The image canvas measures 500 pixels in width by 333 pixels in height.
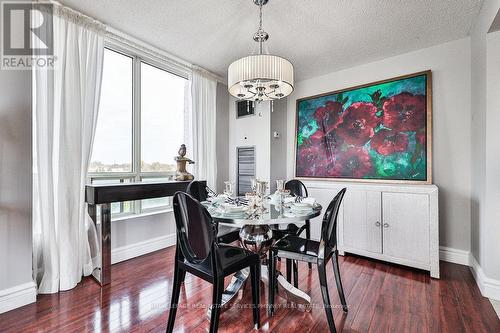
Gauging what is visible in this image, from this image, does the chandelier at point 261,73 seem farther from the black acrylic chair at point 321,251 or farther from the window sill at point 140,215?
the window sill at point 140,215

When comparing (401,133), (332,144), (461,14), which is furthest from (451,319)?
(461,14)

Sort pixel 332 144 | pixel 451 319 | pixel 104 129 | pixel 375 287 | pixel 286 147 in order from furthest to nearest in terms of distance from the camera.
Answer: pixel 286 147, pixel 332 144, pixel 104 129, pixel 375 287, pixel 451 319

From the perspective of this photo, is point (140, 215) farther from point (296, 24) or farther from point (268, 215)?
point (296, 24)

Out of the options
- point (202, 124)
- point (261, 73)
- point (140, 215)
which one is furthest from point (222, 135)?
point (261, 73)

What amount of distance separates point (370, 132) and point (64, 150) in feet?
12.0

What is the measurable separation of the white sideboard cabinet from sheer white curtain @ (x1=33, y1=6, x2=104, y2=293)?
9.85 feet

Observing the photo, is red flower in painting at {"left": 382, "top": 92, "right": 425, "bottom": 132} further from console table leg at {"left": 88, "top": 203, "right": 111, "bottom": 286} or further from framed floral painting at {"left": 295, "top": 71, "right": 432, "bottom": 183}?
console table leg at {"left": 88, "top": 203, "right": 111, "bottom": 286}

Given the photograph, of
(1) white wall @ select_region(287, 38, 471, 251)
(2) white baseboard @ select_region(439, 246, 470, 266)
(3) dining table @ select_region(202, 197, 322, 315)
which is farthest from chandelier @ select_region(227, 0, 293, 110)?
(2) white baseboard @ select_region(439, 246, 470, 266)

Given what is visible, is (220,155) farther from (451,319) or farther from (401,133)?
(451,319)

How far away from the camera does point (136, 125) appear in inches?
123

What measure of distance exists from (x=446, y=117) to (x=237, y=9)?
9.14ft

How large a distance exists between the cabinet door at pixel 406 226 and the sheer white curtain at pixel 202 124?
2534mm

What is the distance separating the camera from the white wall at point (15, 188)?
6.23ft

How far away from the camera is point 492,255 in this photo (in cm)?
212
